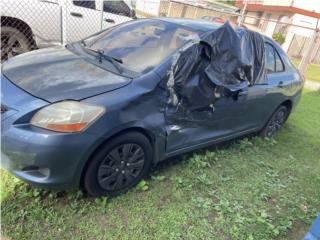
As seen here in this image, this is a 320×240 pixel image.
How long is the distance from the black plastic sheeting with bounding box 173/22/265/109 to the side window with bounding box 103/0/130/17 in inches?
152

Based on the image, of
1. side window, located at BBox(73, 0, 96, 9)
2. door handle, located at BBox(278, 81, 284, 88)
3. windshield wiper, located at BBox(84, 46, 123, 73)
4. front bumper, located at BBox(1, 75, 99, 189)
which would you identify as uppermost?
windshield wiper, located at BBox(84, 46, 123, 73)

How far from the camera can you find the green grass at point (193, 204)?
2.67 m

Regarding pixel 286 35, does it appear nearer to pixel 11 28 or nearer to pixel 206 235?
pixel 11 28

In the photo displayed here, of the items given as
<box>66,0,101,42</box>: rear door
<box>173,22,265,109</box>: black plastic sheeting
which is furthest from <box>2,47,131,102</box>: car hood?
<box>66,0,101,42</box>: rear door

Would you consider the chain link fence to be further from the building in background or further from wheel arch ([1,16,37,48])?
the building in background

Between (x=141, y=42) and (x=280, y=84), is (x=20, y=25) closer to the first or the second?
(x=141, y=42)

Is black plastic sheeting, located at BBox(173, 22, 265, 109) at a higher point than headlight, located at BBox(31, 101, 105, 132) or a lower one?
higher

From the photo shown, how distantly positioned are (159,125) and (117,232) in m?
1.03

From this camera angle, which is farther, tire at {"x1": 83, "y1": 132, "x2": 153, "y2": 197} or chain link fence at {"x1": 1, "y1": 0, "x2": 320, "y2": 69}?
chain link fence at {"x1": 1, "y1": 0, "x2": 320, "y2": 69}

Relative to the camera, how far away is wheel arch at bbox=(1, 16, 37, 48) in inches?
220

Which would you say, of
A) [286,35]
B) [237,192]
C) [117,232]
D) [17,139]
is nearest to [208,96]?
[237,192]

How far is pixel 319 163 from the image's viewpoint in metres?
4.78

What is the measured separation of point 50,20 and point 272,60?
4.18m

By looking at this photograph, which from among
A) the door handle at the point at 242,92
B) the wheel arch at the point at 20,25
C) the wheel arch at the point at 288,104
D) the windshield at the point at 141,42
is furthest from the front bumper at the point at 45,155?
the wheel arch at the point at 20,25
